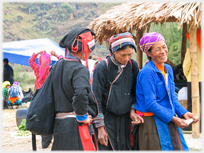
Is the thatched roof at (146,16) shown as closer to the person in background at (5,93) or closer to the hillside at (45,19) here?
the person in background at (5,93)

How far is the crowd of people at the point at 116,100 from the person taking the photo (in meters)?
2.48

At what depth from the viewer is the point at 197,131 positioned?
18.2 feet

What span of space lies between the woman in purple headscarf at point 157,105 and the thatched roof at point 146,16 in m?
2.63

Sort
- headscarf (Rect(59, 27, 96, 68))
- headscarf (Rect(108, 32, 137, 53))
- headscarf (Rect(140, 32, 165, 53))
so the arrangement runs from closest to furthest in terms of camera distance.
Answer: headscarf (Rect(59, 27, 96, 68)), headscarf (Rect(140, 32, 165, 53)), headscarf (Rect(108, 32, 137, 53))

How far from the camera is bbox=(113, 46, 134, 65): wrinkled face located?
2863 mm

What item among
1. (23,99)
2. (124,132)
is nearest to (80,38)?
(124,132)

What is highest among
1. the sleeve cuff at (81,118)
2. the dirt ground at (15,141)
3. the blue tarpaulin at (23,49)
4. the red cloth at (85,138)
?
the blue tarpaulin at (23,49)

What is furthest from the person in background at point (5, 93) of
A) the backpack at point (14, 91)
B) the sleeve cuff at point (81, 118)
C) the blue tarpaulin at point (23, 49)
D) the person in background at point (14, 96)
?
the sleeve cuff at point (81, 118)

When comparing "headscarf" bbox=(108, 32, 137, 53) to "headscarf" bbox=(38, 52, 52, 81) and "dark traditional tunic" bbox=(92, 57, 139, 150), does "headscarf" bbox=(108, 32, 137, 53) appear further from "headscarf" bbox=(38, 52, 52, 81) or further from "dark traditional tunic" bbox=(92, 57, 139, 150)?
"headscarf" bbox=(38, 52, 52, 81)

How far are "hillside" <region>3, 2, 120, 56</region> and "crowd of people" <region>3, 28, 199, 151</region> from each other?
3372 centimetres

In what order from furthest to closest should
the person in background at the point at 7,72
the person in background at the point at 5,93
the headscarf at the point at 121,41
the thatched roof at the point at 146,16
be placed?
the person in background at the point at 7,72 → the person in background at the point at 5,93 → the thatched roof at the point at 146,16 → the headscarf at the point at 121,41

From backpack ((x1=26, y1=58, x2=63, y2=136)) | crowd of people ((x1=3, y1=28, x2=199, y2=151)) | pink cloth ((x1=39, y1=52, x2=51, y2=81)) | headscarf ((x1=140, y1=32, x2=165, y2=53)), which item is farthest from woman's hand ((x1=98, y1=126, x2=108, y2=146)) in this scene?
pink cloth ((x1=39, y1=52, x2=51, y2=81))

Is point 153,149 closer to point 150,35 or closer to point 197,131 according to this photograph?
point 150,35

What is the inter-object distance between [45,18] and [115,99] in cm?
4550
